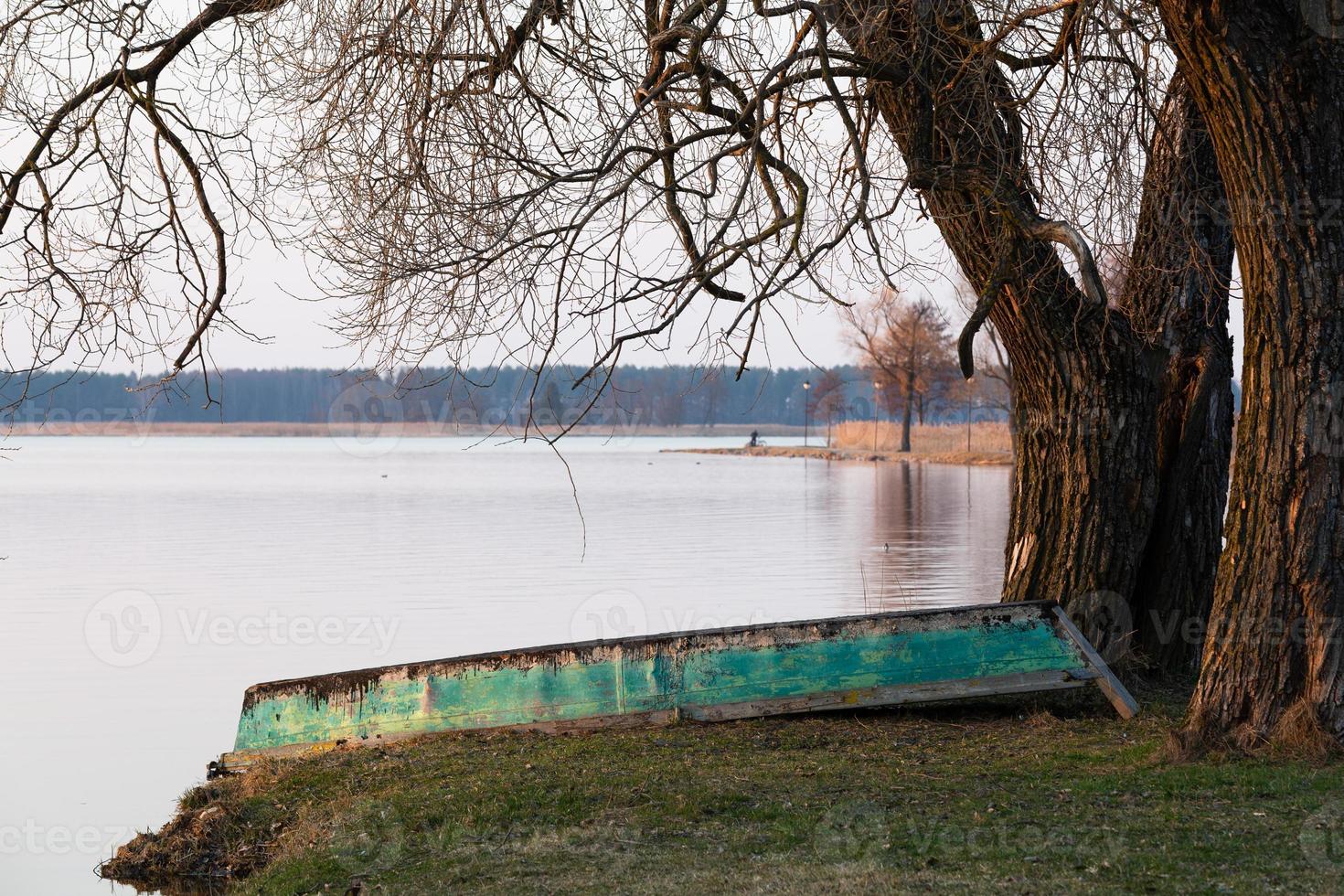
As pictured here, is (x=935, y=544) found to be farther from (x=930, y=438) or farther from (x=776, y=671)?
(x=930, y=438)

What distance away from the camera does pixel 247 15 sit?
29.4 ft

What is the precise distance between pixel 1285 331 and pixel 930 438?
6922cm

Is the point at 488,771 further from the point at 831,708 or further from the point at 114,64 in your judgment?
the point at 114,64

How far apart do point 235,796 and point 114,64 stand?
14.7 ft

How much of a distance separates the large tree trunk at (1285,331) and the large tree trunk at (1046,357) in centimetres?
150

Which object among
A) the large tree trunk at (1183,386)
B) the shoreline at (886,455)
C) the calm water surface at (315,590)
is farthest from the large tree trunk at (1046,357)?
the shoreline at (886,455)

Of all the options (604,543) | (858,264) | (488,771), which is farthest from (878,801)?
(604,543)

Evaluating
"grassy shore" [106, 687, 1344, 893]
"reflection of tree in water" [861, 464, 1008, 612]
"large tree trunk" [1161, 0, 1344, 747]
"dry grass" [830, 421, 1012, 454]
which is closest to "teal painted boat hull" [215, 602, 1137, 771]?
"grassy shore" [106, 687, 1344, 893]

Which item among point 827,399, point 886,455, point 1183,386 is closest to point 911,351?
point 886,455

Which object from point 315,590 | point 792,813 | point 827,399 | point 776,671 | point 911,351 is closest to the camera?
point 792,813

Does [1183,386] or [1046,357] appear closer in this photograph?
[1046,357]

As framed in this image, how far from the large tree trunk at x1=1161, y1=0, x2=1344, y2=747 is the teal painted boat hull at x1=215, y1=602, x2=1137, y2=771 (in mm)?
1599

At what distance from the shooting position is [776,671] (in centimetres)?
876

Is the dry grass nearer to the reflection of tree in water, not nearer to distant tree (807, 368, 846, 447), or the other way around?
distant tree (807, 368, 846, 447)
